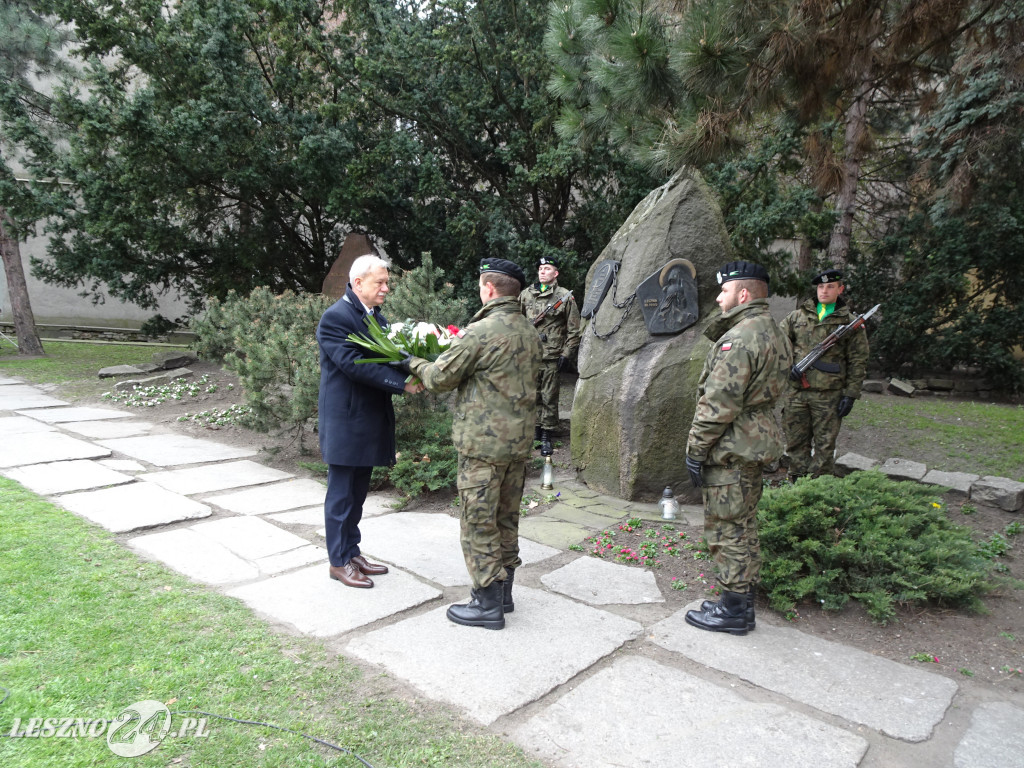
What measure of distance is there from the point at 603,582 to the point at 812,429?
317 cm

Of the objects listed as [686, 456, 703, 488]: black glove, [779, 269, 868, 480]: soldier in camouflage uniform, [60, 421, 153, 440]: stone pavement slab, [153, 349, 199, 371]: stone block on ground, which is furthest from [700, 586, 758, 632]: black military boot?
[153, 349, 199, 371]: stone block on ground

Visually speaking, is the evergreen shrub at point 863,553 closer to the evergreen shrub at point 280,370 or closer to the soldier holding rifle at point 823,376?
the soldier holding rifle at point 823,376

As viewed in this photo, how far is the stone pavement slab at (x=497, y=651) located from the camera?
2.76 metres

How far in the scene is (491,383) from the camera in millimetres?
3297

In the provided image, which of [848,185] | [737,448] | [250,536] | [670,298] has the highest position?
[848,185]

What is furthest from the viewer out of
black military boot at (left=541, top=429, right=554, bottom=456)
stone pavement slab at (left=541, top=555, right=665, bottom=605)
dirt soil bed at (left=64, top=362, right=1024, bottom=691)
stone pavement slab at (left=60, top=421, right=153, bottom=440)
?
stone pavement slab at (left=60, top=421, right=153, bottom=440)

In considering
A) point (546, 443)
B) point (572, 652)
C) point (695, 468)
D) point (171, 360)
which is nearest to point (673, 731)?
point (572, 652)

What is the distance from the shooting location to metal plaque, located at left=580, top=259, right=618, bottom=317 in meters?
6.23

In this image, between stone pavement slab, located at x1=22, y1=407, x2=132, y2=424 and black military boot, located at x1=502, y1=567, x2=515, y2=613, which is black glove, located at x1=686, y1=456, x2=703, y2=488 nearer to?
black military boot, located at x1=502, y1=567, x2=515, y2=613

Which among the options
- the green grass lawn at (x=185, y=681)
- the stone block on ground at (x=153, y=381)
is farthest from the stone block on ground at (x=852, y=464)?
the stone block on ground at (x=153, y=381)

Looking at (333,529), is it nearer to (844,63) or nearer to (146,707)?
(146,707)

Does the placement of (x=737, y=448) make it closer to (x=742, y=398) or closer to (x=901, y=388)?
(x=742, y=398)

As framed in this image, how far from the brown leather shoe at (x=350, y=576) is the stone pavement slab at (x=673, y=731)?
141 centimetres

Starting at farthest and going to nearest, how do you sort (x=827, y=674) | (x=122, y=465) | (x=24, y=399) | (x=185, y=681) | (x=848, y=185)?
(x=848, y=185), (x=24, y=399), (x=122, y=465), (x=827, y=674), (x=185, y=681)
